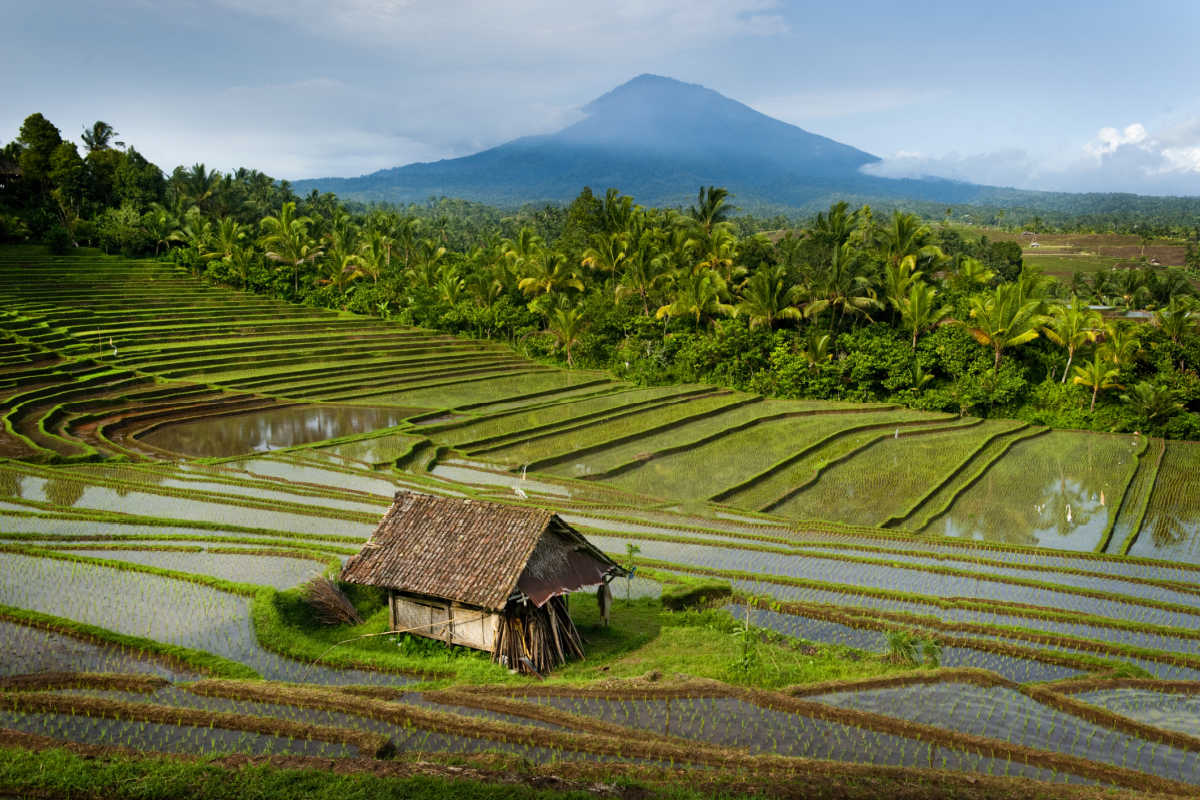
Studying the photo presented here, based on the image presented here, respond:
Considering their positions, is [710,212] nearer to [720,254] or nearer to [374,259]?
[720,254]

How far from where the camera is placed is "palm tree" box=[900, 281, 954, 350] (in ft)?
77.7

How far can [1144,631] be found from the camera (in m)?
9.80

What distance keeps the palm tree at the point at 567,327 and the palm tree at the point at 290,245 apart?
12.7 metres

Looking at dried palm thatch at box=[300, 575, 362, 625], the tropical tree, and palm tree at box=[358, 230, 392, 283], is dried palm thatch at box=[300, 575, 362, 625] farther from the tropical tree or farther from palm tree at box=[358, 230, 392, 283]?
palm tree at box=[358, 230, 392, 283]

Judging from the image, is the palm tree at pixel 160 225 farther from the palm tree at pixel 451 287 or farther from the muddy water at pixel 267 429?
the muddy water at pixel 267 429

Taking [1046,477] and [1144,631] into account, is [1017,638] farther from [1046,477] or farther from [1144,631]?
[1046,477]

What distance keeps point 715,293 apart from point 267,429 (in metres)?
15.0

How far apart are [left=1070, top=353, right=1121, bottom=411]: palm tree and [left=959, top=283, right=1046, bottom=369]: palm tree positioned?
1577 mm

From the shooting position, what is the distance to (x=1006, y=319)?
72.6 ft

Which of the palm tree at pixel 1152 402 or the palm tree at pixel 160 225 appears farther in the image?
the palm tree at pixel 160 225

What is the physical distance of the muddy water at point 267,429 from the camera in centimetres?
1755

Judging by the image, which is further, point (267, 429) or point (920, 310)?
point (920, 310)

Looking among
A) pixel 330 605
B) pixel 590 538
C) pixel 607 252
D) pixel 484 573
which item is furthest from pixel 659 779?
pixel 607 252

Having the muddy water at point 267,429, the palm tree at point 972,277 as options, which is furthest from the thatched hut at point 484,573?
the palm tree at point 972,277
